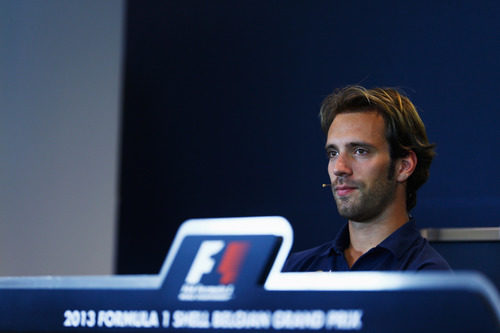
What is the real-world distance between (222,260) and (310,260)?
1.30m

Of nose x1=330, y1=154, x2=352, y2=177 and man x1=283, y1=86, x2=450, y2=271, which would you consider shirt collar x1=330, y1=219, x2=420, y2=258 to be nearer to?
man x1=283, y1=86, x2=450, y2=271

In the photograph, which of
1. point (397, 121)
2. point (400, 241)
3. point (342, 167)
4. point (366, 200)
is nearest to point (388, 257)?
point (400, 241)

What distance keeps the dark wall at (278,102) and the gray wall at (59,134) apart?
0.09 meters

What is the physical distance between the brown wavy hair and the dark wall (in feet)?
1.39

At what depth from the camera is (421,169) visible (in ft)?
6.93

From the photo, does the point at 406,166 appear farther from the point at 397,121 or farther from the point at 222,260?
the point at 222,260

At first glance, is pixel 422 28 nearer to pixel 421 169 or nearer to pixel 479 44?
pixel 479 44

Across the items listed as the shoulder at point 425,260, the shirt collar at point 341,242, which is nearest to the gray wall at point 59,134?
the shirt collar at point 341,242

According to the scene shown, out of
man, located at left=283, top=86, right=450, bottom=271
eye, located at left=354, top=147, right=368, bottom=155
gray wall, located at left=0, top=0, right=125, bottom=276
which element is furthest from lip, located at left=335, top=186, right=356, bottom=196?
gray wall, located at left=0, top=0, right=125, bottom=276

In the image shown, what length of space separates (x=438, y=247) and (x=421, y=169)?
406 millimetres

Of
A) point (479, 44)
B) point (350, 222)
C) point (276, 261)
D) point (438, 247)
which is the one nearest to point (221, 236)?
point (276, 261)

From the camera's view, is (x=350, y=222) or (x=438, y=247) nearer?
(x=350, y=222)

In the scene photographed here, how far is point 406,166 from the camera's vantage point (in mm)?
2059

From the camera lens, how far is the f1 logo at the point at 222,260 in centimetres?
78
